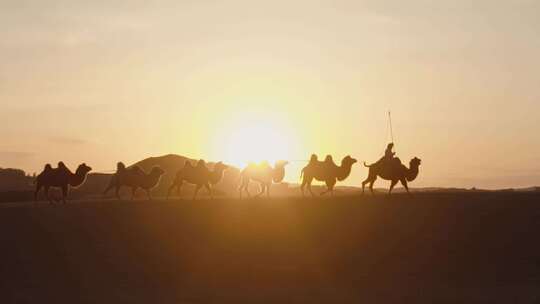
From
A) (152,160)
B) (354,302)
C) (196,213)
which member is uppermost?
(152,160)

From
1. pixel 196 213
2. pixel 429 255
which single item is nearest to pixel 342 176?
pixel 196 213

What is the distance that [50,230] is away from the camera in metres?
32.7

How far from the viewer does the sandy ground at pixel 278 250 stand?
25.4 m

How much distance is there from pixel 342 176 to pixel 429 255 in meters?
11.4

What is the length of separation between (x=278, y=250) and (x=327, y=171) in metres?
10.2

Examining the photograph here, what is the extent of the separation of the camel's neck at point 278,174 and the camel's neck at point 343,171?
8.47 ft

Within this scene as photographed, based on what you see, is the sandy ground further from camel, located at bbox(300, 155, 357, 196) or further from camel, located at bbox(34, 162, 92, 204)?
camel, located at bbox(300, 155, 357, 196)

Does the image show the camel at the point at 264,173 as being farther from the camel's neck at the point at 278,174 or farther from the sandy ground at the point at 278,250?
the sandy ground at the point at 278,250

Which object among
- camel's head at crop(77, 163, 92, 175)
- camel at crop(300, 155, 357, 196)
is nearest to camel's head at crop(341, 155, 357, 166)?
camel at crop(300, 155, 357, 196)

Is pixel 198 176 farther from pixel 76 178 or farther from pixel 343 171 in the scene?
pixel 343 171

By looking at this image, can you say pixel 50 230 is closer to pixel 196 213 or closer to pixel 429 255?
pixel 196 213

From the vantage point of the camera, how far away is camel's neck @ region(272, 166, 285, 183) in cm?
4147

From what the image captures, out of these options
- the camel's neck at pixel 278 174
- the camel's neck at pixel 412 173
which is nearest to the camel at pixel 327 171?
the camel's neck at pixel 278 174

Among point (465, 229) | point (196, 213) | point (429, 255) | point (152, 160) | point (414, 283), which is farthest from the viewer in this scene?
point (152, 160)
